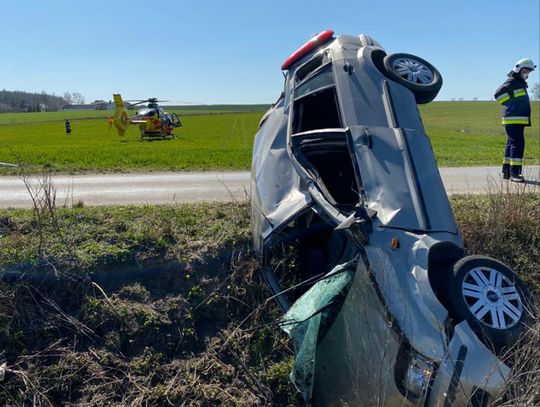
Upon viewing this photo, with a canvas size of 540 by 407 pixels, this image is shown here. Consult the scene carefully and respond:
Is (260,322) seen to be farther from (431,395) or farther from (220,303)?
(431,395)

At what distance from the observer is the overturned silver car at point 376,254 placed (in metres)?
2.57

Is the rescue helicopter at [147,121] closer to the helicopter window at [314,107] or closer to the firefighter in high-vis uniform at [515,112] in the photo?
the firefighter in high-vis uniform at [515,112]

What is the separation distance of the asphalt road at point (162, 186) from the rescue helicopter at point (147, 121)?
1610cm

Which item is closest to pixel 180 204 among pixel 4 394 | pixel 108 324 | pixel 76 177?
pixel 108 324

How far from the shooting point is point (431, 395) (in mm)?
2477

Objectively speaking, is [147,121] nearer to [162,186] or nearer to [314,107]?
[162,186]

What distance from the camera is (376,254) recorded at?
2.85 metres

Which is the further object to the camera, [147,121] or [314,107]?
[147,121]

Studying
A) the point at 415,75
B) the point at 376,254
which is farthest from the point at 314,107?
the point at 376,254

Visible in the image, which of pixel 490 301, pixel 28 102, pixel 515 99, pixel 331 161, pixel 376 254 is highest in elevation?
pixel 28 102

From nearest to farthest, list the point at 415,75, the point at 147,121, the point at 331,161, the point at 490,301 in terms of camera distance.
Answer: the point at 490,301 → the point at 415,75 → the point at 331,161 → the point at 147,121

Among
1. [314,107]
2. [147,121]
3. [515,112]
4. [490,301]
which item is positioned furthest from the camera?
[147,121]

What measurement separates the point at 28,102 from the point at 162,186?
264ft

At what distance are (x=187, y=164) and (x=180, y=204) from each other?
501cm
